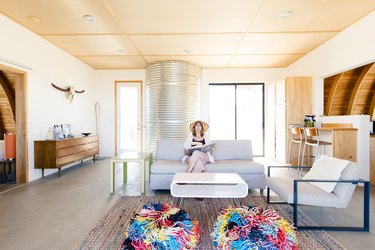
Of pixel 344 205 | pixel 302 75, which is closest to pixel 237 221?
pixel 344 205

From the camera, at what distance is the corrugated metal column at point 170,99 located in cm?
611

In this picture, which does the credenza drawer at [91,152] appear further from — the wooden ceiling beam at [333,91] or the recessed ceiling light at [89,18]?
the wooden ceiling beam at [333,91]

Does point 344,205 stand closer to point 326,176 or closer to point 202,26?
point 326,176

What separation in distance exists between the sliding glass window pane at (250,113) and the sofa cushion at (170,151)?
370 centimetres

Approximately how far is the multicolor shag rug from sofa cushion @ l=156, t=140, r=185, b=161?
2.57 ft

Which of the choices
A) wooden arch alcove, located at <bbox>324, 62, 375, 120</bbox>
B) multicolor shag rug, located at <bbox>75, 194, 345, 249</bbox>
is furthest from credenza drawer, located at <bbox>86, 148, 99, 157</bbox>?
wooden arch alcove, located at <bbox>324, 62, 375, 120</bbox>

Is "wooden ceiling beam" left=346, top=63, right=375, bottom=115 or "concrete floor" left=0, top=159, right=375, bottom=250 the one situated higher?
"wooden ceiling beam" left=346, top=63, right=375, bottom=115

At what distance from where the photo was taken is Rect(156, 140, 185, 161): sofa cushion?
4070 millimetres

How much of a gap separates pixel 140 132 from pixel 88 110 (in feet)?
5.36

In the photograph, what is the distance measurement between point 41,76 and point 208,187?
13.4ft

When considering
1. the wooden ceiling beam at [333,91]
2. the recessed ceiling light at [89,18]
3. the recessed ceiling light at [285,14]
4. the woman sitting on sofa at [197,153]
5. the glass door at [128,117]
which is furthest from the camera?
the glass door at [128,117]

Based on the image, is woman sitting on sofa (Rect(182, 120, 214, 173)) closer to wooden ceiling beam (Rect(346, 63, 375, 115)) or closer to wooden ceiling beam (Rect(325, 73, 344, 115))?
wooden ceiling beam (Rect(325, 73, 344, 115))

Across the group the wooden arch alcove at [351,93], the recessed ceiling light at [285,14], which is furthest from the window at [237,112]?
the recessed ceiling light at [285,14]

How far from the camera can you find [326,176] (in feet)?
8.52
